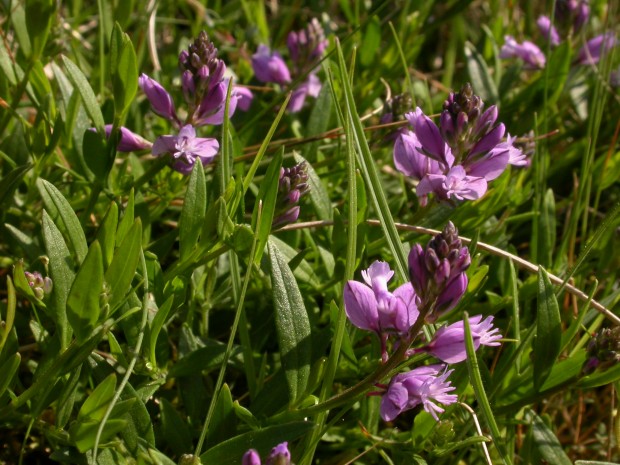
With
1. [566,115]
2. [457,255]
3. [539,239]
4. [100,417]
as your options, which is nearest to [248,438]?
[100,417]

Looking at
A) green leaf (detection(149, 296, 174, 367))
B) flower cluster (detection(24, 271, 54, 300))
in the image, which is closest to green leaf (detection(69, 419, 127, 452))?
green leaf (detection(149, 296, 174, 367))

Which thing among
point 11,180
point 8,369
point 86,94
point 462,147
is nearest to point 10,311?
point 8,369

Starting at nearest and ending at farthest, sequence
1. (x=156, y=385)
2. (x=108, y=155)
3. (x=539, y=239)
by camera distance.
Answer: (x=156, y=385), (x=108, y=155), (x=539, y=239)

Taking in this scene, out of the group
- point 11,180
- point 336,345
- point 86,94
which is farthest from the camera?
point 86,94

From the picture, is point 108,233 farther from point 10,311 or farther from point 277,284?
point 277,284

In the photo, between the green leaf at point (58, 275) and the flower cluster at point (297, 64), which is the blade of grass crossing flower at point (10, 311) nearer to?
the green leaf at point (58, 275)

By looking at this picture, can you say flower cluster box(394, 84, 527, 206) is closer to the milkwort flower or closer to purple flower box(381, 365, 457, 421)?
the milkwort flower

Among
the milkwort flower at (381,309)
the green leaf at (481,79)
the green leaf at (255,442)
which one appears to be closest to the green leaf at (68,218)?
the green leaf at (255,442)

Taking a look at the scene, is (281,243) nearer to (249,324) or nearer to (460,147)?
(249,324)
